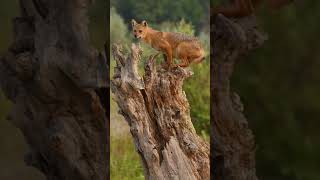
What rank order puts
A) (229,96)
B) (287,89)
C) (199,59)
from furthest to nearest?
(287,89)
(229,96)
(199,59)

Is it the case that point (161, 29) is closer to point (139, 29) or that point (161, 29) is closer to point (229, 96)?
point (139, 29)

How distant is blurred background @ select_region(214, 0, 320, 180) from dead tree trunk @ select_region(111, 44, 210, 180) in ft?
1.78

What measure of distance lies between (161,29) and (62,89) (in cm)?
83

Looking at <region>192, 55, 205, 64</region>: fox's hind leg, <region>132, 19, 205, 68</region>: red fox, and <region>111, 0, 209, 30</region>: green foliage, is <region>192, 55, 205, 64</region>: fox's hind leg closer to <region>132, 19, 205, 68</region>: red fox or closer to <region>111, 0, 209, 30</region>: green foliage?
<region>132, 19, 205, 68</region>: red fox

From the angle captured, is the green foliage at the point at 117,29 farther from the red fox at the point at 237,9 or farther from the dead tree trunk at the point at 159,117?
the red fox at the point at 237,9

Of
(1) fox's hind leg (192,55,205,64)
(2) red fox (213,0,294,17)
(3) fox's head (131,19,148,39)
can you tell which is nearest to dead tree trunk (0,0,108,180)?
(3) fox's head (131,19,148,39)

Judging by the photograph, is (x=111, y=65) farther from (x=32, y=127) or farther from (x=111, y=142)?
(x=32, y=127)

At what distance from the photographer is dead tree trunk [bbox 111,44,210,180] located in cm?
381

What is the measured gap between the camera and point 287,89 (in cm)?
410

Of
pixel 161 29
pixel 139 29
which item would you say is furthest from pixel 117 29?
pixel 161 29

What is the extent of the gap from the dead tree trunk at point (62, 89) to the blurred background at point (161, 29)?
0.24 meters

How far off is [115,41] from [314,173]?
1603mm

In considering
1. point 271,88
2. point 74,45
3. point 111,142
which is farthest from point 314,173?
point 74,45

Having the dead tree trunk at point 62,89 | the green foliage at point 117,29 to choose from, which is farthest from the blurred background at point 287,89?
the dead tree trunk at point 62,89
